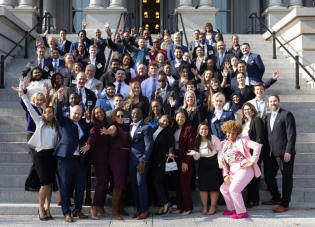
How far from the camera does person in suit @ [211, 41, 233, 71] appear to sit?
10188 mm

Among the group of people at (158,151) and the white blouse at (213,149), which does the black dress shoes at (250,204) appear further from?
the white blouse at (213,149)

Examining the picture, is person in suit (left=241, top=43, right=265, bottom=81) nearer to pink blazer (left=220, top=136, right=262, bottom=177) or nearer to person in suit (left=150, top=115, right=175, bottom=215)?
pink blazer (left=220, top=136, right=262, bottom=177)

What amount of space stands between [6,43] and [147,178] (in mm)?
7931

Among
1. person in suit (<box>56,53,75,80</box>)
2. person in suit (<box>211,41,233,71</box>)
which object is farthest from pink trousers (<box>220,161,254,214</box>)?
person in suit (<box>56,53,75,80</box>)

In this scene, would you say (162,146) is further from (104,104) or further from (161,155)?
(104,104)

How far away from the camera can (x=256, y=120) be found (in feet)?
21.8

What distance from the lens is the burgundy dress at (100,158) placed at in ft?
20.7

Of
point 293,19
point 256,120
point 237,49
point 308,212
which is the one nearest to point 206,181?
point 256,120

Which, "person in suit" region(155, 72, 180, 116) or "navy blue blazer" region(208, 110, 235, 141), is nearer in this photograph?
"navy blue blazer" region(208, 110, 235, 141)

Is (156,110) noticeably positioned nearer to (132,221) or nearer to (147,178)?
(147,178)

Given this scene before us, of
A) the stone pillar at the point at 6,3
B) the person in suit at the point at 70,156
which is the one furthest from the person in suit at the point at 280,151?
the stone pillar at the point at 6,3

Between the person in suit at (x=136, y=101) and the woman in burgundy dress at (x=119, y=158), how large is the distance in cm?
91

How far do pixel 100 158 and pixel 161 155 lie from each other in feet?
3.50

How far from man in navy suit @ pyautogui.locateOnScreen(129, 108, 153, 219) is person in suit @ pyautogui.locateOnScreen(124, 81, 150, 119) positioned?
0.88 m
